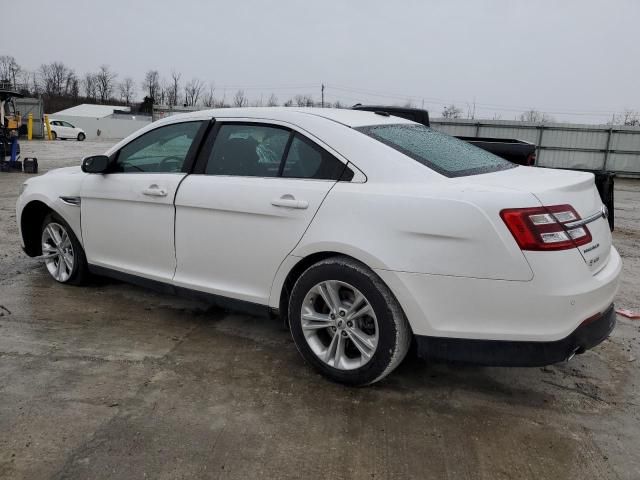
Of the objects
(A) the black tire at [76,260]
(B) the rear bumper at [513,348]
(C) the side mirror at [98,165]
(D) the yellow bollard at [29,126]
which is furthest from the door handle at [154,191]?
(D) the yellow bollard at [29,126]

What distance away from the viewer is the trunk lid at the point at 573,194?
2729 mm

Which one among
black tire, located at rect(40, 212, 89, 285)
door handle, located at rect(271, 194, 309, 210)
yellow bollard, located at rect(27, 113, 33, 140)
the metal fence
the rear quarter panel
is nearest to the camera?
the rear quarter panel

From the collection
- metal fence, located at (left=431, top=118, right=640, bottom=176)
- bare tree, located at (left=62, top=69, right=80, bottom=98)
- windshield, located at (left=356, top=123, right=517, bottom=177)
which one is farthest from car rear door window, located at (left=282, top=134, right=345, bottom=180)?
bare tree, located at (left=62, top=69, right=80, bottom=98)

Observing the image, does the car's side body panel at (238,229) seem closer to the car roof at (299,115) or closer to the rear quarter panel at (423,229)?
the rear quarter panel at (423,229)

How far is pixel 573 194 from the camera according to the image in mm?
2850

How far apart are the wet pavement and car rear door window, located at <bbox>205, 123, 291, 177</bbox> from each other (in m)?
A: 1.19

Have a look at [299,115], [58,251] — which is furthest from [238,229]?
[58,251]

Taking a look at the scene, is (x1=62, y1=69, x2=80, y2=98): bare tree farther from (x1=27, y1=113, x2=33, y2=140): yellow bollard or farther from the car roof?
the car roof

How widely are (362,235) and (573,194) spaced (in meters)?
1.11

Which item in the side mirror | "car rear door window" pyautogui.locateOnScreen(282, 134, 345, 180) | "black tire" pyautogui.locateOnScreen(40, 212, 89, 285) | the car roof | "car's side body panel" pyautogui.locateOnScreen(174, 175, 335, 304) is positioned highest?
the car roof

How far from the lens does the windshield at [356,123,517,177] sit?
10.2ft

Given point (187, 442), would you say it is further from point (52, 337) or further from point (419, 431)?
point (52, 337)

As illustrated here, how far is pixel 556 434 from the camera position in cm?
276

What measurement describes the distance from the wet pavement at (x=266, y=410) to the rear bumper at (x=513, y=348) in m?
0.36
